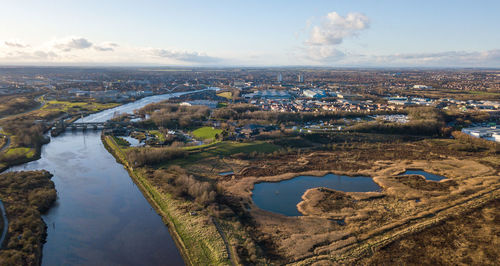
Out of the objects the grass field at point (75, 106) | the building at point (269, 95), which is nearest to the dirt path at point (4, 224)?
the grass field at point (75, 106)

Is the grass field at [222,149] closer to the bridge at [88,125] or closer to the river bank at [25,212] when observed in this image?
the river bank at [25,212]

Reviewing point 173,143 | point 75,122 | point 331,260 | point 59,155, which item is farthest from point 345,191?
point 75,122

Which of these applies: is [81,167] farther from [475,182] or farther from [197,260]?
[475,182]

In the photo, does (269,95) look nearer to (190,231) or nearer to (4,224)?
(190,231)

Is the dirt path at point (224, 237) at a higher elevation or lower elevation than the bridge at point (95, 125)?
lower

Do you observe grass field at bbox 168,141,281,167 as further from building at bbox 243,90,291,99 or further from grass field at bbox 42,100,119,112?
building at bbox 243,90,291,99

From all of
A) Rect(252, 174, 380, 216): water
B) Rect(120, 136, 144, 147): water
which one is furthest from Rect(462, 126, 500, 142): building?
Rect(120, 136, 144, 147): water

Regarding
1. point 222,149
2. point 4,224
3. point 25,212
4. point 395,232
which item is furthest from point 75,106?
point 395,232
